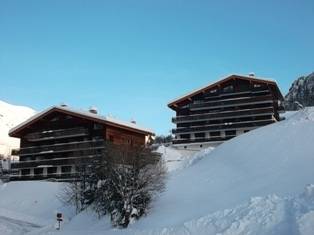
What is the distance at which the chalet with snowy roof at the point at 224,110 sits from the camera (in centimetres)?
5688

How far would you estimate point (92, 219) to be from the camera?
28656mm

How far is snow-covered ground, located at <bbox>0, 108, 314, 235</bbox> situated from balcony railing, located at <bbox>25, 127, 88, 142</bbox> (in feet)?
27.6

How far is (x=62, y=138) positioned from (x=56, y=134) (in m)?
0.78

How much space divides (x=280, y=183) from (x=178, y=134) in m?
37.5

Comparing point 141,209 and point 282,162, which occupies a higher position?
point 282,162

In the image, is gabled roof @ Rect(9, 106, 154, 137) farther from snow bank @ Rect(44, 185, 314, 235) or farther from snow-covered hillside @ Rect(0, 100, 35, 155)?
snow-covered hillside @ Rect(0, 100, 35, 155)

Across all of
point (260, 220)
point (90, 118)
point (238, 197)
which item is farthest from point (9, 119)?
point (260, 220)

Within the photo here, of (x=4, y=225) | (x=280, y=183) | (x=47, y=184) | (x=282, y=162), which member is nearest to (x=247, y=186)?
(x=280, y=183)

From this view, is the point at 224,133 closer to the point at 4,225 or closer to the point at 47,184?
the point at 47,184

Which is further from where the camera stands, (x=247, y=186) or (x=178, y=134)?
(x=178, y=134)

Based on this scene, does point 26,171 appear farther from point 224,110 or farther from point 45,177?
point 224,110

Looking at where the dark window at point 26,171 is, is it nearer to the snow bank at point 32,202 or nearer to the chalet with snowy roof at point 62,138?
the chalet with snowy roof at point 62,138

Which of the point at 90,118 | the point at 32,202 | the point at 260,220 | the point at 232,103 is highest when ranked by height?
the point at 232,103

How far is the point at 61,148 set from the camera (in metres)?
48.4
